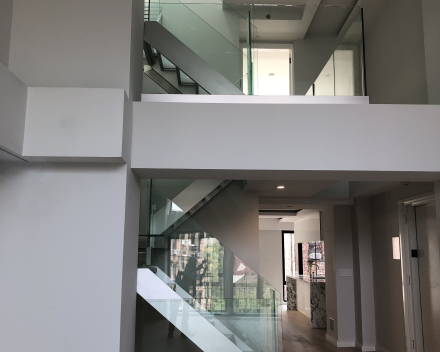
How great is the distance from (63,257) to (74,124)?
2.90 ft

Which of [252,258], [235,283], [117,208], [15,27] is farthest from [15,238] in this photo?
[252,258]

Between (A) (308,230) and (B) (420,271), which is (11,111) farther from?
(A) (308,230)

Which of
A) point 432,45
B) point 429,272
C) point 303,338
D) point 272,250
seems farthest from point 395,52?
point 272,250

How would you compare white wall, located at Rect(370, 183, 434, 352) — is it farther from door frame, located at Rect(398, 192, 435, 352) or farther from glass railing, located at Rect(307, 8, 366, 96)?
glass railing, located at Rect(307, 8, 366, 96)

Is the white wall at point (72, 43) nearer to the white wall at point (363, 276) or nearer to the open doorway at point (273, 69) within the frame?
the open doorway at point (273, 69)

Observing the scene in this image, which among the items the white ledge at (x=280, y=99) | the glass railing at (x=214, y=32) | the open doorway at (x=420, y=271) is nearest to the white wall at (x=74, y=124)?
the white ledge at (x=280, y=99)

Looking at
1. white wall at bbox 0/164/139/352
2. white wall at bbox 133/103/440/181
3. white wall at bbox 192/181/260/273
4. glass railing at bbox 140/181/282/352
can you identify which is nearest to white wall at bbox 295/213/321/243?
white wall at bbox 192/181/260/273

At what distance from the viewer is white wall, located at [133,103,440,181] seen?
311cm

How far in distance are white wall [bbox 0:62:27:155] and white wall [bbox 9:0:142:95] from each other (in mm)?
339

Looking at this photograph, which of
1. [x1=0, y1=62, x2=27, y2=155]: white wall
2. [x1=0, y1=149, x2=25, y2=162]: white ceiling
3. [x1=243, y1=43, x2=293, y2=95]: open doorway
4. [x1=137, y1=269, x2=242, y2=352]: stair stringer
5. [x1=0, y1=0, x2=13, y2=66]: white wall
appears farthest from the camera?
[x1=243, y1=43, x2=293, y2=95]: open doorway

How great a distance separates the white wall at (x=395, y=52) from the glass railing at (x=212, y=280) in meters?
2.79

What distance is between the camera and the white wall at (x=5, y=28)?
2.86 metres

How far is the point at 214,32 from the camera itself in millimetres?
4273

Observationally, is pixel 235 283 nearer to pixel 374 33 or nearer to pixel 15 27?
pixel 15 27
